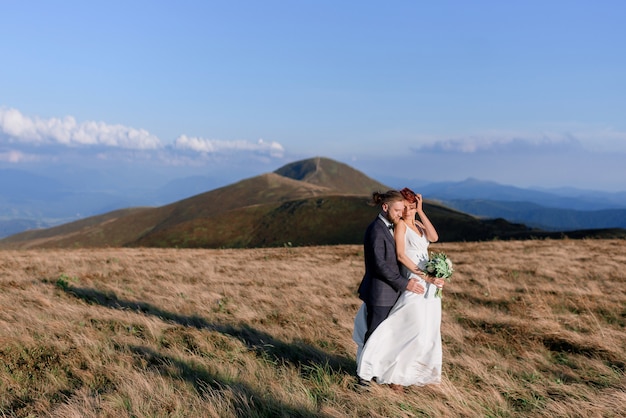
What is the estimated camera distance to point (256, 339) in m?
7.86

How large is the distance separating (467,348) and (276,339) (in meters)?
3.70

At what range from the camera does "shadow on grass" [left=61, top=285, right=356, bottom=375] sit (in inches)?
264

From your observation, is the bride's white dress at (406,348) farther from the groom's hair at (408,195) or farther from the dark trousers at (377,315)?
the groom's hair at (408,195)

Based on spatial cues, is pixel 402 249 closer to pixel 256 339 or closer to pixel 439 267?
pixel 439 267

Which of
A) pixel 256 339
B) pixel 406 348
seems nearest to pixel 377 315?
pixel 406 348

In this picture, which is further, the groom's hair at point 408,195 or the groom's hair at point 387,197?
the groom's hair at point 408,195

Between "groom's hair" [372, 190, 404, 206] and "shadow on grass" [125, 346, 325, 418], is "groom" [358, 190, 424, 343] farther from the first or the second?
"shadow on grass" [125, 346, 325, 418]

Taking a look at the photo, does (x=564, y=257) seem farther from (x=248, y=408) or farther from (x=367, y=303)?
(x=248, y=408)

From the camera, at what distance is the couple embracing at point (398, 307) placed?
17.9 feet

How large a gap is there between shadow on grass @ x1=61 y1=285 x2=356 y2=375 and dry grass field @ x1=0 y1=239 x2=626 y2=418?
0.04 m

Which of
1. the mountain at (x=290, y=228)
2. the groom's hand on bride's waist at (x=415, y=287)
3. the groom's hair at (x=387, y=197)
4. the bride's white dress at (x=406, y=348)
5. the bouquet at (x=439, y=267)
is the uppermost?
the groom's hair at (x=387, y=197)

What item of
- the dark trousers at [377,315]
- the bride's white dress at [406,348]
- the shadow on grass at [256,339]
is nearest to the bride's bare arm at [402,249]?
the bride's white dress at [406,348]

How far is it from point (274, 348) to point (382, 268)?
10.1ft

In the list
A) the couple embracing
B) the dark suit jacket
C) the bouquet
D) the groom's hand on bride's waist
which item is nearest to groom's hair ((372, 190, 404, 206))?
the couple embracing
